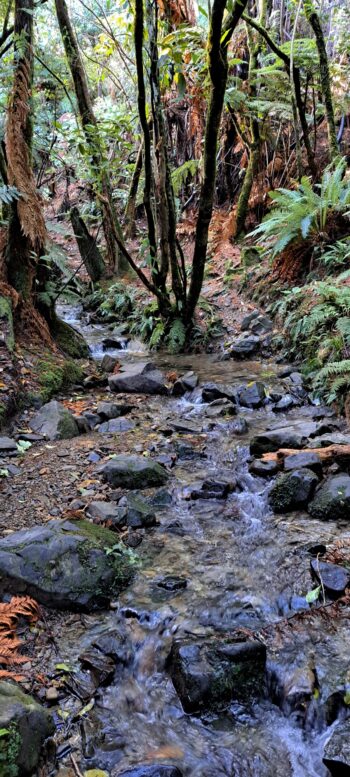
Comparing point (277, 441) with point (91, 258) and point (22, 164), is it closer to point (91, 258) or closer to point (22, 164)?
point (22, 164)

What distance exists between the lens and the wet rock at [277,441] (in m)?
4.64

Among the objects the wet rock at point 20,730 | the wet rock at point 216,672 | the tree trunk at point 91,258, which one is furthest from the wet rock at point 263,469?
the tree trunk at point 91,258

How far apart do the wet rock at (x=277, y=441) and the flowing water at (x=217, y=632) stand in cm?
29

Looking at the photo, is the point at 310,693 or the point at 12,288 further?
the point at 12,288

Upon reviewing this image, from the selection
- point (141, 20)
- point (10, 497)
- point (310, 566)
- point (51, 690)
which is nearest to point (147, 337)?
point (141, 20)

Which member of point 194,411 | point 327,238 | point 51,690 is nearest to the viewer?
point 51,690

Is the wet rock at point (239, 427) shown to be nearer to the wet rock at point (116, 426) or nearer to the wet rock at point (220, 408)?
the wet rock at point (220, 408)

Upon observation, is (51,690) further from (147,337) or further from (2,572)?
(147,337)

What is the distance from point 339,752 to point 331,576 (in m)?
0.97

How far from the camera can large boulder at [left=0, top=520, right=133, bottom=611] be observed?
2805 mm

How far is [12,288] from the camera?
20.2 ft

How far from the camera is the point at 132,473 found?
4.21 m

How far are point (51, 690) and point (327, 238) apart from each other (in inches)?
279

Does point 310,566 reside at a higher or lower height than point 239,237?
lower
